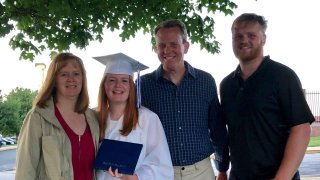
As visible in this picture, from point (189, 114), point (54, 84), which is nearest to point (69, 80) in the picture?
point (54, 84)

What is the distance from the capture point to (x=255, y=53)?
3.49 metres

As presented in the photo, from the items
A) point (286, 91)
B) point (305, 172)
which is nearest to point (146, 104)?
point (286, 91)

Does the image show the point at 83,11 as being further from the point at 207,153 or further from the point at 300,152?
the point at 300,152

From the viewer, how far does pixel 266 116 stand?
3363 millimetres

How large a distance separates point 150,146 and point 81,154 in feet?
1.82

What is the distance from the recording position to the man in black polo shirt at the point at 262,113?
130 inches

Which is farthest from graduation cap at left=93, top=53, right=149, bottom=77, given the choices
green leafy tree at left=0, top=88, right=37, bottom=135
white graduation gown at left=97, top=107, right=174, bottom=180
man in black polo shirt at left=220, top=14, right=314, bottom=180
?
green leafy tree at left=0, top=88, right=37, bottom=135

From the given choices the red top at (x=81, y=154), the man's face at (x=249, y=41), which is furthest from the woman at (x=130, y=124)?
the man's face at (x=249, y=41)

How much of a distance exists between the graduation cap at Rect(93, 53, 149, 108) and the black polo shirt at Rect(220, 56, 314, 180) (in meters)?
0.87

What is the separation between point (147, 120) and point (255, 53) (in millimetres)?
990

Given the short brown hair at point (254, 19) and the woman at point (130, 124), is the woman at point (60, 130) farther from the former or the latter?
the short brown hair at point (254, 19)

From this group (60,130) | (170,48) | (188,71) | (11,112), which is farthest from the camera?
(11,112)

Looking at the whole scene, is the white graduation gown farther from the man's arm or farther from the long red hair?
the man's arm

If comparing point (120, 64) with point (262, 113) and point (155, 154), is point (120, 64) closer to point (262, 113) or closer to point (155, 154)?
point (155, 154)
